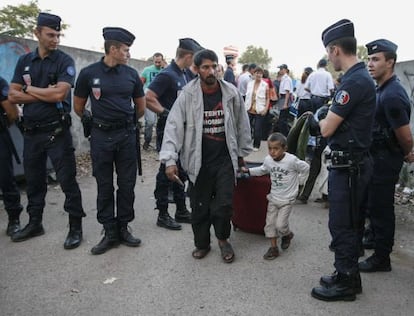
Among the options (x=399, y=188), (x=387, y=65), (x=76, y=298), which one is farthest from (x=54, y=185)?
(x=399, y=188)

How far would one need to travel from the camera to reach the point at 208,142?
3494mm

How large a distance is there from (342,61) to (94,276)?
2.70 m

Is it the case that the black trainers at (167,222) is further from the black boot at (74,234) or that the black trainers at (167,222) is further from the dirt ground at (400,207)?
the dirt ground at (400,207)

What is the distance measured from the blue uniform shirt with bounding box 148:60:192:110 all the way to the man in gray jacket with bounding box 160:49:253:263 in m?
0.81

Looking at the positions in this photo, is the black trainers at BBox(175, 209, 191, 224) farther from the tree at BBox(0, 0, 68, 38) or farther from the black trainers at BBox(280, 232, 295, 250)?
the tree at BBox(0, 0, 68, 38)

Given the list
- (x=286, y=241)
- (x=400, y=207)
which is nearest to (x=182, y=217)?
(x=286, y=241)

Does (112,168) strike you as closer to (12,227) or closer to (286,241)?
(12,227)

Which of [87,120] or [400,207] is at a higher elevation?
[87,120]

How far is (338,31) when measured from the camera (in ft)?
9.01

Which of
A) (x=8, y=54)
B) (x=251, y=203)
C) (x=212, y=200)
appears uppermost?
(x=8, y=54)

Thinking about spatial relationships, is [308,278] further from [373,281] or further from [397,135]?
[397,135]

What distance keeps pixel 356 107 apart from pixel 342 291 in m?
1.41

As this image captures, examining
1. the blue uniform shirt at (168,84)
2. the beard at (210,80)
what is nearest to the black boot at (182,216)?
the blue uniform shirt at (168,84)

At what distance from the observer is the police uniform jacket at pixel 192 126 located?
134 inches
